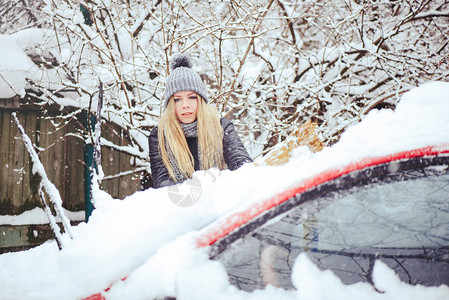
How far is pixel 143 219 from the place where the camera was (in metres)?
1.39

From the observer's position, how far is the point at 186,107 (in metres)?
2.67

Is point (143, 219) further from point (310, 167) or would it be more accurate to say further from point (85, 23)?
point (85, 23)

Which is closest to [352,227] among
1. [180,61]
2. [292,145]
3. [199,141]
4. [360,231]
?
[360,231]

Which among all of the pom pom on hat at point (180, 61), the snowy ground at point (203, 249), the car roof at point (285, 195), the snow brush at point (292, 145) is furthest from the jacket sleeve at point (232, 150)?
the car roof at point (285, 195)

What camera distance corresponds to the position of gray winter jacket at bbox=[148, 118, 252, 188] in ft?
8.29

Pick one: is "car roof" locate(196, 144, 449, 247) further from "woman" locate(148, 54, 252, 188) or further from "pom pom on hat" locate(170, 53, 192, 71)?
"pom pom on hat" locate(170, 53, 192, 71)

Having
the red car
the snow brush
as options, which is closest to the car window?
the red car

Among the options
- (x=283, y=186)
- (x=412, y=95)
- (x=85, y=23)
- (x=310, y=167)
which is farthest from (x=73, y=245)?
(x=85, y=23)

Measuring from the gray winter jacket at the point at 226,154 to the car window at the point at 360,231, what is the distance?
49.5 inches

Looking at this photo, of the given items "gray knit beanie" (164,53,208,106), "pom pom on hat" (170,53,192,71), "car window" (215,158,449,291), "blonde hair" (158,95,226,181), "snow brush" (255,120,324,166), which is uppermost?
"pom pom on hat" (170,53,192,71)

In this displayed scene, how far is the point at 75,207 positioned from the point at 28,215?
655mm

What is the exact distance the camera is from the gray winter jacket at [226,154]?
2525 mm

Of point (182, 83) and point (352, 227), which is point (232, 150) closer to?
point (182, 83)

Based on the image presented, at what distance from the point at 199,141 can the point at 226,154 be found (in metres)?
0.24
